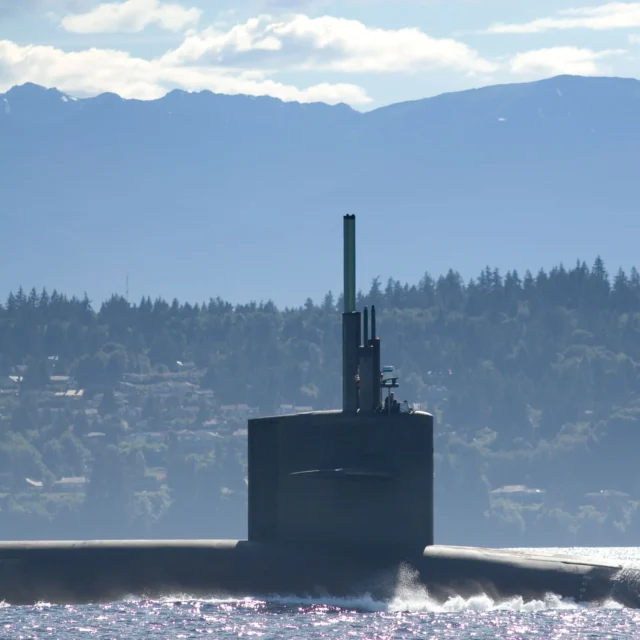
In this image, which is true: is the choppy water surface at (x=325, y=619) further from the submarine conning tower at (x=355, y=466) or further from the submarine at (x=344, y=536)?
the submarine conning tower at (x=355, y=466)

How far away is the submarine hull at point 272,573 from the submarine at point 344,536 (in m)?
0.02

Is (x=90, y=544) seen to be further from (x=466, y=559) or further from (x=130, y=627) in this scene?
(x=466, y=559)

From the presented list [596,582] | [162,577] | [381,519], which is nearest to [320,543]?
[381,519]

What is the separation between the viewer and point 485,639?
31.4 m

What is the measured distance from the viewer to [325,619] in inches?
1321

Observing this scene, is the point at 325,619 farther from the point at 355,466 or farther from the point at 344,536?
the point at 355,466

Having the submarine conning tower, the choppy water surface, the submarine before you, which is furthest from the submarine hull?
the submarine conning tower

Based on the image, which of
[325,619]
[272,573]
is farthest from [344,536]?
[325,619]

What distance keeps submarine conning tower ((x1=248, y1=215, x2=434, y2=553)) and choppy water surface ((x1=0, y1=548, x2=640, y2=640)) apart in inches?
57.7

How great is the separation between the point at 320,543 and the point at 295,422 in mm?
2697

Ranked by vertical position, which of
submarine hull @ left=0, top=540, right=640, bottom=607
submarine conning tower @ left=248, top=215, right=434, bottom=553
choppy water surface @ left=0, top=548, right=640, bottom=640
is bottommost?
choppy water surface @ left=0, top=548, right=640, bottom=640

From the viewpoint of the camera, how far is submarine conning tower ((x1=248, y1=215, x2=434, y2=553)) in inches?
1375

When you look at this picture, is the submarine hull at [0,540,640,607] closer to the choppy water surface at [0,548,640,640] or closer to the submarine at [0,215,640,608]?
the submarine at [0,215,640,608]

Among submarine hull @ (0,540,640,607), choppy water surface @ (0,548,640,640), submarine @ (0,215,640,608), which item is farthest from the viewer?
submarine @ (0,215,640,608)
